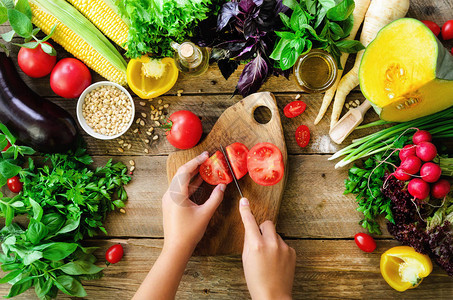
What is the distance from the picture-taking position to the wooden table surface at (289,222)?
1770 millimetres

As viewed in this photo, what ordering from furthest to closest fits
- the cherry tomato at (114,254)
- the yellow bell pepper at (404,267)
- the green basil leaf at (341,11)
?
the cherry tomato at (114,254)
the yellow bell pepper at (404,267)
the green basil leaf at (341,11)

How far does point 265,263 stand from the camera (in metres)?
1.54

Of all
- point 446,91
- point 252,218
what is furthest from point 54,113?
point 446,91

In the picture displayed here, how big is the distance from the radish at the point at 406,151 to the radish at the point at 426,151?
3 cm

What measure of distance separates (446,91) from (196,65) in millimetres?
1059

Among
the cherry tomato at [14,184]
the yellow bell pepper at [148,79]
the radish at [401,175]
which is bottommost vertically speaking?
the cherry tomato at [14,184]

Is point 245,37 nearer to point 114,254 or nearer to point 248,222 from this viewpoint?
point 248,222

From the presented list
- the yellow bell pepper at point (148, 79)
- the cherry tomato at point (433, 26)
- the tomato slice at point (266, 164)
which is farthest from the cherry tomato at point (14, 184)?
the cherry tomato at point (433, 26)

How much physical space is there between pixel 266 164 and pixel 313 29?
598mm

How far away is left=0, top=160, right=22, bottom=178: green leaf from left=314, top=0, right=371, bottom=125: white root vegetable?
145cm

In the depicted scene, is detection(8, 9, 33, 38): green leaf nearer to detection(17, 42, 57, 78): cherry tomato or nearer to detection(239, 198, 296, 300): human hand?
detection(17, 42, 57, 78): cherry tomato

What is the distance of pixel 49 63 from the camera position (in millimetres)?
1806

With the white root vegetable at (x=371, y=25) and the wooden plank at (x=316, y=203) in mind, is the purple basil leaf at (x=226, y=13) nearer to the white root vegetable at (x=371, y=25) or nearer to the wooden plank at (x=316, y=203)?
the white root vegetable at (x=371, y=25)

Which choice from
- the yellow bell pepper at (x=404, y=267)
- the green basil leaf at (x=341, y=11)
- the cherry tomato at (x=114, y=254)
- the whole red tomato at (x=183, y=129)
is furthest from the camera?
the cherry tomato at (x=114, y=254)
